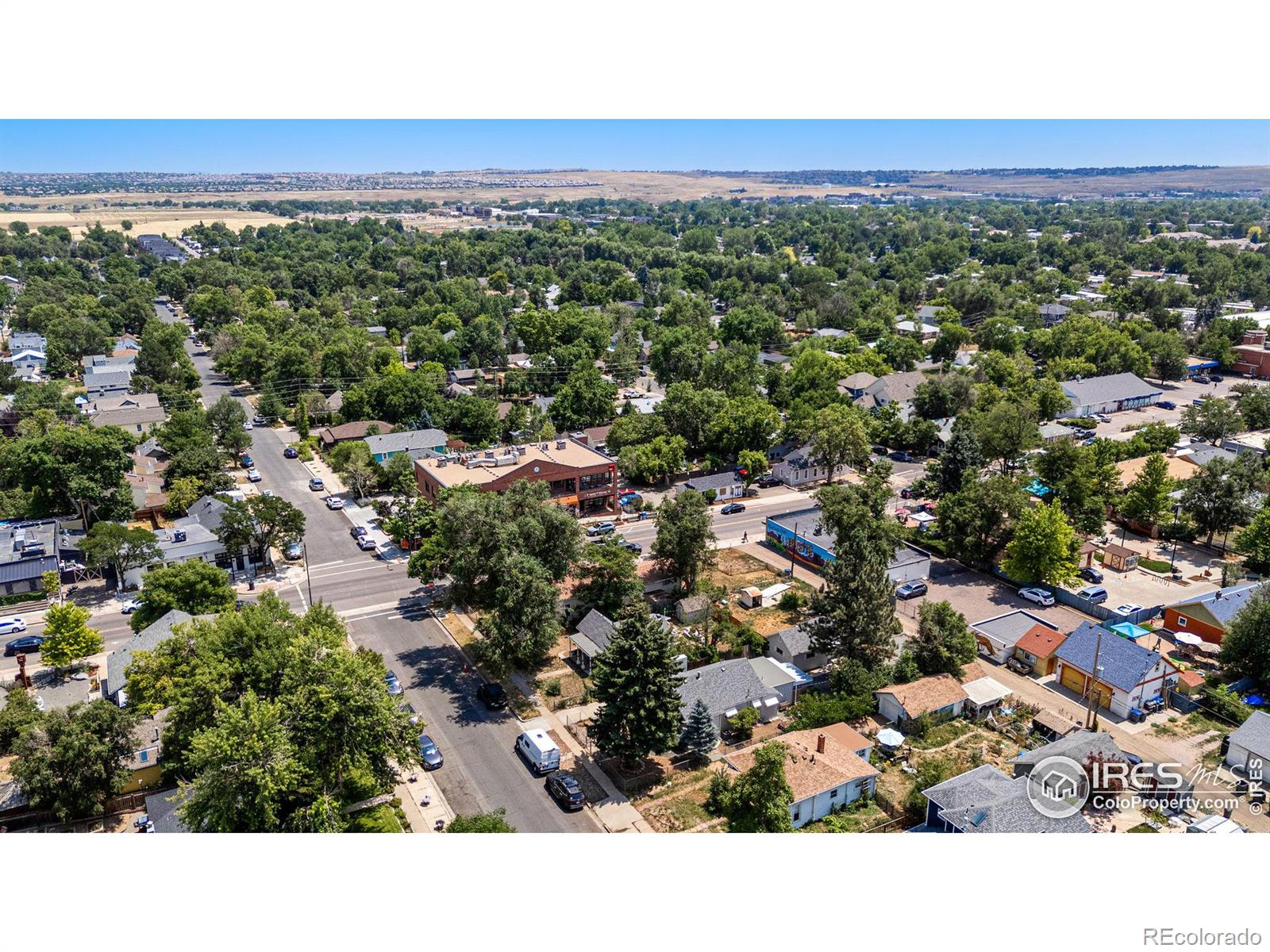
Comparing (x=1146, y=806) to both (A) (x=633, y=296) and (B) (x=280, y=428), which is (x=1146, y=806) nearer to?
(B) (x=280, y=428)

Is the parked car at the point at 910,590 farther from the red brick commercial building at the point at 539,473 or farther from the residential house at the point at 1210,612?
the red brick commercial building at the point at 539,473

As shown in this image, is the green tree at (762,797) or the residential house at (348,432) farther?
the residential house at (348,432)

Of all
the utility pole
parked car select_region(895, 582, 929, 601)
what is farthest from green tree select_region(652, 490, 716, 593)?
the utility pole

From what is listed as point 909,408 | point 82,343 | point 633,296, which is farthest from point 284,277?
point 909,408

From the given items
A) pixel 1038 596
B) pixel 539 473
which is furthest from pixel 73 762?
pixel 1038 596

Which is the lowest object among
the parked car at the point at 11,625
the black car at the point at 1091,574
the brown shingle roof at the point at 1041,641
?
the parked car at the point at 11,625

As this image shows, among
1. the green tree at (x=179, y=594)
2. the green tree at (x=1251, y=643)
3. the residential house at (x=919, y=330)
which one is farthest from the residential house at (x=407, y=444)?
the residential house at (x=919, y=330)
